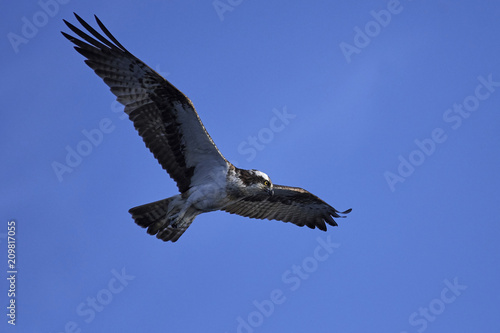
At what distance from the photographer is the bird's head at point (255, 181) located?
13.4m

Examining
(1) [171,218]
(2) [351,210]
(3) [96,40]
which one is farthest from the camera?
(2) [351,210]

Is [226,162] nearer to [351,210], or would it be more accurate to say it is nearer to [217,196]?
[217,196]

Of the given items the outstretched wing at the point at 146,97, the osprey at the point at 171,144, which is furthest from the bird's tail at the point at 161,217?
the outstretched wing at the point at 146,97

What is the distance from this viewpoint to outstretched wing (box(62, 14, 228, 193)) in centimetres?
1274

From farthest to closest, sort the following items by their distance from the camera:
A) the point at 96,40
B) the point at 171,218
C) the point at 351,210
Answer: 1. the point at 351,210
2. the point at 171,218
3. the point at 96,40

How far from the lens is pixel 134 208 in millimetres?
13742

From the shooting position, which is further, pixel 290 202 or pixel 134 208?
pixel 290 202

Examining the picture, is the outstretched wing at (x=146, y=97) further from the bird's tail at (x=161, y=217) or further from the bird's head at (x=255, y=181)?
the bird's tail at (x=161, y=217)

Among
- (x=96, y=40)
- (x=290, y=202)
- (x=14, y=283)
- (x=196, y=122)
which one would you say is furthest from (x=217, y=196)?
(x=14, y=283)

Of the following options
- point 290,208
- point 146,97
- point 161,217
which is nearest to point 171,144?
point 146,97

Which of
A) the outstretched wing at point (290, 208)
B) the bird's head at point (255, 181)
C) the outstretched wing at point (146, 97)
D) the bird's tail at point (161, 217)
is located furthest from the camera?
the outstretched wing at point (290, 208)

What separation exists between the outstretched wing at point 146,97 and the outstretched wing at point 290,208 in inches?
81.0

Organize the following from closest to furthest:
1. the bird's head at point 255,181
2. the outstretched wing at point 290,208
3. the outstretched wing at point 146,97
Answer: the outstretched wing at point 146,97, the bird's head at point 255,181, the outstretched wing at point 290,208

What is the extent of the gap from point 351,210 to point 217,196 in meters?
2.97
